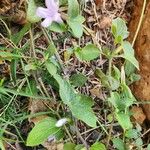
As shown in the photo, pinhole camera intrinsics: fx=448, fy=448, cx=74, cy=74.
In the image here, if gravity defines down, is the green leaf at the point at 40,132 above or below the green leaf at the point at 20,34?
below

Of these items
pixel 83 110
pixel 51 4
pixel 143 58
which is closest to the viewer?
pixel 51 4

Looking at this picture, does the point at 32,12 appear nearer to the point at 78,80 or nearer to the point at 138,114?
the point at 78,80

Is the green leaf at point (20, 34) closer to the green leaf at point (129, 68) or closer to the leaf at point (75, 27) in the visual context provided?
the leaf at point (75, 27)

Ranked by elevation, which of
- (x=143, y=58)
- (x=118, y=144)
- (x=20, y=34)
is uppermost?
(x=20, y=34)

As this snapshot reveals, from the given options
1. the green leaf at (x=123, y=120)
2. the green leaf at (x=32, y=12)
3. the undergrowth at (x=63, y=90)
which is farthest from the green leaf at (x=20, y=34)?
the green leaf at (x=123, y=120)

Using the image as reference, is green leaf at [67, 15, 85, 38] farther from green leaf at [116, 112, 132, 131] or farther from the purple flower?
green leaf at [116, 112, 132, 131]

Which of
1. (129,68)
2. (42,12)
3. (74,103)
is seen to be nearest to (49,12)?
(42,12)
